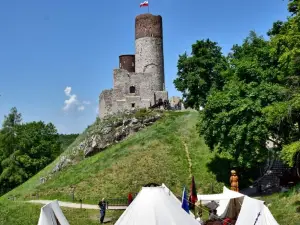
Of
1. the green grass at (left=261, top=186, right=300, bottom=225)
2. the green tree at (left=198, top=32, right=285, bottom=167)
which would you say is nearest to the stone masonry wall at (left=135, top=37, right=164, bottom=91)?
the green tree at (left=198, top=32, right=285, bottom=167)

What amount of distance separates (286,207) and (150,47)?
37.3m

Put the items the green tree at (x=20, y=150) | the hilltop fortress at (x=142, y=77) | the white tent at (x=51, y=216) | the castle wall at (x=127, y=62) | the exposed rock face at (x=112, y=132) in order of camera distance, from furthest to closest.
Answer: the green tree at (x=20, y=150)
the castle wall at (x=127, y=62)
the hilltop fortress at (x=142, y=77)
the exposed rock face at (x=112, y=132)
the white tent at (x=51, y=216)

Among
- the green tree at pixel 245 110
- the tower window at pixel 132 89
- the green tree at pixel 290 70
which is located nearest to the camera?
the green tree at pixel 290 70

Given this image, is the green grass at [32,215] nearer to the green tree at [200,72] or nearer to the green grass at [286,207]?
the green grass at [286,207]

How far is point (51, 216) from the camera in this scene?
52.8 feet

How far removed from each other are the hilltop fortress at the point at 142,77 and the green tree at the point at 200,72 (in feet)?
37.5

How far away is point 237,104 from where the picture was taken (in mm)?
31141

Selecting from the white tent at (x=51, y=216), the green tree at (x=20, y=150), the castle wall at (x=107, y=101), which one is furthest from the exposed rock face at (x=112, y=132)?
the white tent at (x=51, y=216)

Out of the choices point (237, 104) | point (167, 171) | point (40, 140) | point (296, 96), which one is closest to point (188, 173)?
point (167, 171)

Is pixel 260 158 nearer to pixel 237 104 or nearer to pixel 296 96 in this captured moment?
pixel 237 104

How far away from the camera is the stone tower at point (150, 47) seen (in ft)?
→ 186

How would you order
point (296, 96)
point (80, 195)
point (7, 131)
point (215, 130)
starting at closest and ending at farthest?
1. point (296, 96)
2. point (215, 130)
3. point (80, 195)
4. point (7, 131)

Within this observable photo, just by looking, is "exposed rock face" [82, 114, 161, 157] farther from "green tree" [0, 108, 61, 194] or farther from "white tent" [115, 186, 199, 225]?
"white tent" [115, 186, 199, 225]

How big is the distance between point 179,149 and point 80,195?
1225 cm
